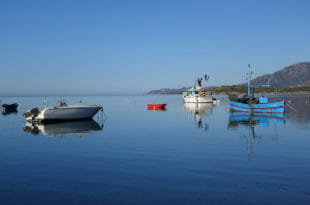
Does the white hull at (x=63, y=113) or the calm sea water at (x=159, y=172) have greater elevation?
the white hull at (x=63, y=113)

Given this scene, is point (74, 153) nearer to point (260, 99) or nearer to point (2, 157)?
point (2, 157)

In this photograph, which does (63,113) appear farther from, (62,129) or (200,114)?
(200,114)

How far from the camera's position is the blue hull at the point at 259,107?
56.8m

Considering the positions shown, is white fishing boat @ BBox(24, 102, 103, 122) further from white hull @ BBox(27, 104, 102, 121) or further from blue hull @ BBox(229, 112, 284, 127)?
blue hull @ BBox(229, 112, 284, 127)

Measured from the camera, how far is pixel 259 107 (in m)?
58.9

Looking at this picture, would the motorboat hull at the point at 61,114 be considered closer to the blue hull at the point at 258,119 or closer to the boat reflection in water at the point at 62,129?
the boat reflection in water at the point at 62,129

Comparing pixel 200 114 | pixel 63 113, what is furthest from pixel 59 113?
pixel 200 114

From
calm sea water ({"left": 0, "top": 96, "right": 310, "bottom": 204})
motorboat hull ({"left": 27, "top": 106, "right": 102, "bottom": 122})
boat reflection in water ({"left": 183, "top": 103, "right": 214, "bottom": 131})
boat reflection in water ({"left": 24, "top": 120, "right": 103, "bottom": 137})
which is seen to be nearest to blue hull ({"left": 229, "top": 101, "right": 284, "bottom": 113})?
boat reflection in water ({"left": 183, "top": 103, "right": 214, "bottom": 131})

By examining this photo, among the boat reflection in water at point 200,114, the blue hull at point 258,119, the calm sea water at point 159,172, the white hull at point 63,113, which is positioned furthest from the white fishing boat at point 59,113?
the blue hull at point 258,119

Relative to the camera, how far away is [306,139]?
82.3 feet

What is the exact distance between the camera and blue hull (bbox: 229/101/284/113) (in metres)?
56.8

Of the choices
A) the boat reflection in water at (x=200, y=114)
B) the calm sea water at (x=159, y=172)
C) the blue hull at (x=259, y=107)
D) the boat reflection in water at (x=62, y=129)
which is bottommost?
the boat reflection in water at (x=200, y=114)

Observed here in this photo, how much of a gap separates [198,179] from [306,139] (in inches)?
634

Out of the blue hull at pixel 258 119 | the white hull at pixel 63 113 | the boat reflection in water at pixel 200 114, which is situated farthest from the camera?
the white hull at pixel 63 113
